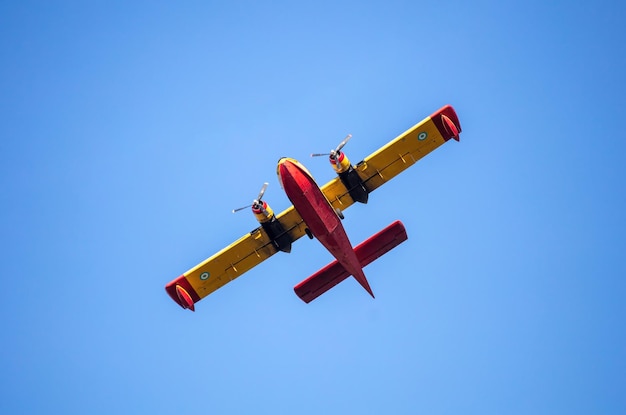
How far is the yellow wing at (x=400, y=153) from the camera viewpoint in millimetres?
27453

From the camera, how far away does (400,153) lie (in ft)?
91.2

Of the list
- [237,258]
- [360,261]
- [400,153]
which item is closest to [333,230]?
[360,261]

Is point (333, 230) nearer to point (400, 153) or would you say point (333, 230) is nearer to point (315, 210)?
point (315, 210)

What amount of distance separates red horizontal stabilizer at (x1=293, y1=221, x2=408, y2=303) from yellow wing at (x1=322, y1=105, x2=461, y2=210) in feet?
5.54

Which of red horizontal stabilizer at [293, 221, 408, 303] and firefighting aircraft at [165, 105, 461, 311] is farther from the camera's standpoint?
red horizontal stabilizer at [293, 221, 408, 303]

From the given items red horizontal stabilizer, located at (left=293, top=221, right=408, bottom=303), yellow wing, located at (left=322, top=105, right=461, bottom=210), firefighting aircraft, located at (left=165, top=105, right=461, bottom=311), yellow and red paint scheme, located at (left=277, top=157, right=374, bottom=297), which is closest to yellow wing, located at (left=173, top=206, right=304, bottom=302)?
firefighting aircraft, located at (left=165, top=105, right=461, bottom=311)

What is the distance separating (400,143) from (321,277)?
5899 mm

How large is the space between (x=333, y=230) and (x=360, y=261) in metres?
2.49

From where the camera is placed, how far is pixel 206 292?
29.5 metres

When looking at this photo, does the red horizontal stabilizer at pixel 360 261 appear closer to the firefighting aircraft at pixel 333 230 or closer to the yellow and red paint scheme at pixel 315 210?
the firefighting aircraft at pixel 333 230

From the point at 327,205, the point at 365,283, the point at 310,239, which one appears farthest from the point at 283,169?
the point at 365,283

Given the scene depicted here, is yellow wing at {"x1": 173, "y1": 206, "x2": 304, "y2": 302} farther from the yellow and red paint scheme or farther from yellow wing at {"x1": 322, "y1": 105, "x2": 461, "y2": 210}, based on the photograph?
the yellow and red paint scheme

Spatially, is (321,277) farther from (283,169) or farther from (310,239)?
(283,169)

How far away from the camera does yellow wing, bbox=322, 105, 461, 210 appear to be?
27.5 metres
